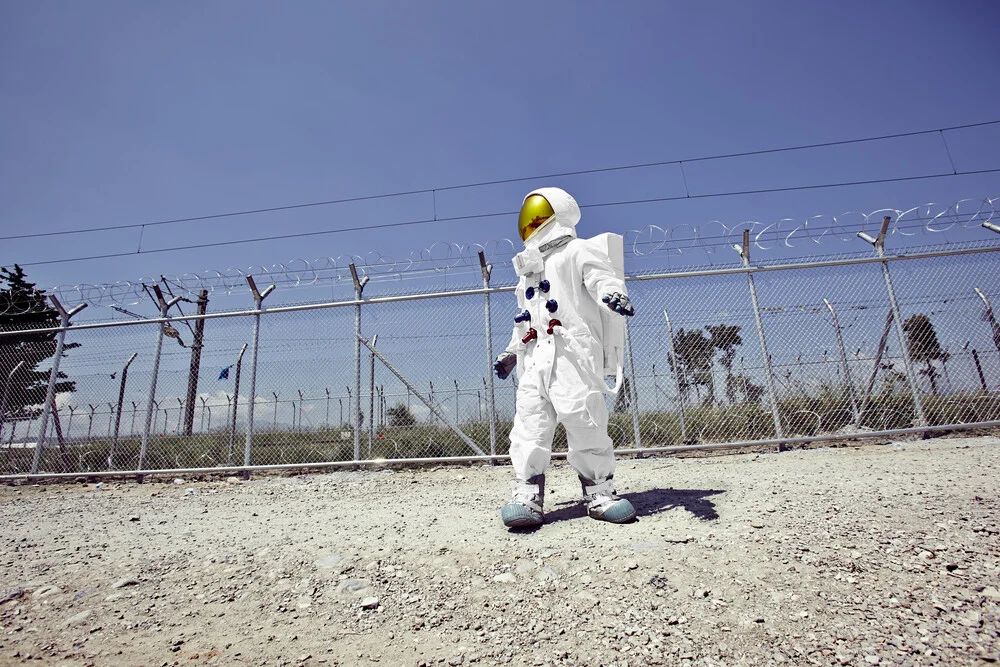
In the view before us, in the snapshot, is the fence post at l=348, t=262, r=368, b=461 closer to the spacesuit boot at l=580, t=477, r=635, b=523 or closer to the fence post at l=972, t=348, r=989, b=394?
the spacesuit boot at l=580, t=477, r=635, b=523

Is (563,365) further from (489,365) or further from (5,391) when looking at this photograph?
(5,391)

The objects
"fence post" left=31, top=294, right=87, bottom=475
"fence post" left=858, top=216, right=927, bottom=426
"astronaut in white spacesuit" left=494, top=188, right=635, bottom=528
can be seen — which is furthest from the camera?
"fence post" left=31, top=294, right=87, bottom=475

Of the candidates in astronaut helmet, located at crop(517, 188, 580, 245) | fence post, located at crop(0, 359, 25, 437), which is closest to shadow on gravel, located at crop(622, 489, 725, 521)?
astronaut helmet, located at crop(517, 188, 580, 245)

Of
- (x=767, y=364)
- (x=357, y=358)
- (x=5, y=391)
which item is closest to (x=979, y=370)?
(x=767, y=364)

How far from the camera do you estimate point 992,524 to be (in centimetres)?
228

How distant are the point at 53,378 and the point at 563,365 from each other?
7.07m

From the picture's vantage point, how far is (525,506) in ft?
9.16

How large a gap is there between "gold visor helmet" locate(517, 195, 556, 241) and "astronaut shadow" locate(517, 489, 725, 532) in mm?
1921

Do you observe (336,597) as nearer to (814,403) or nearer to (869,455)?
(869,455)

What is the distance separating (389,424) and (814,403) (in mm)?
4901

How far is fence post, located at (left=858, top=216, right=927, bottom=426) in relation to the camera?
4965mm

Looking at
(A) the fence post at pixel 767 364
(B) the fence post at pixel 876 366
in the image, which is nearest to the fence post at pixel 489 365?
(A) the fence post at pixel 767 364

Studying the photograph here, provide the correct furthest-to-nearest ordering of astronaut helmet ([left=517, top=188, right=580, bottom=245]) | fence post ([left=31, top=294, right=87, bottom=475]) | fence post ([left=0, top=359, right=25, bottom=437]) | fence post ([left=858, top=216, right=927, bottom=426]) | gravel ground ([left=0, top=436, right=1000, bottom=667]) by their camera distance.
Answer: fence post ([left=0, top=359, right=25, bottom=437]) < fence post ([left=31, top=294, right=87, bottom=475]) < fence post ([left=858, top=216, right=927, bottom=426]) < astronaut helmet ([left=517, top=188, right=580, bottom=245]) < gravel ground ([left=0, top=436, right=1000, bottom=667])

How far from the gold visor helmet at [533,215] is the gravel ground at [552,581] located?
1.98 m
